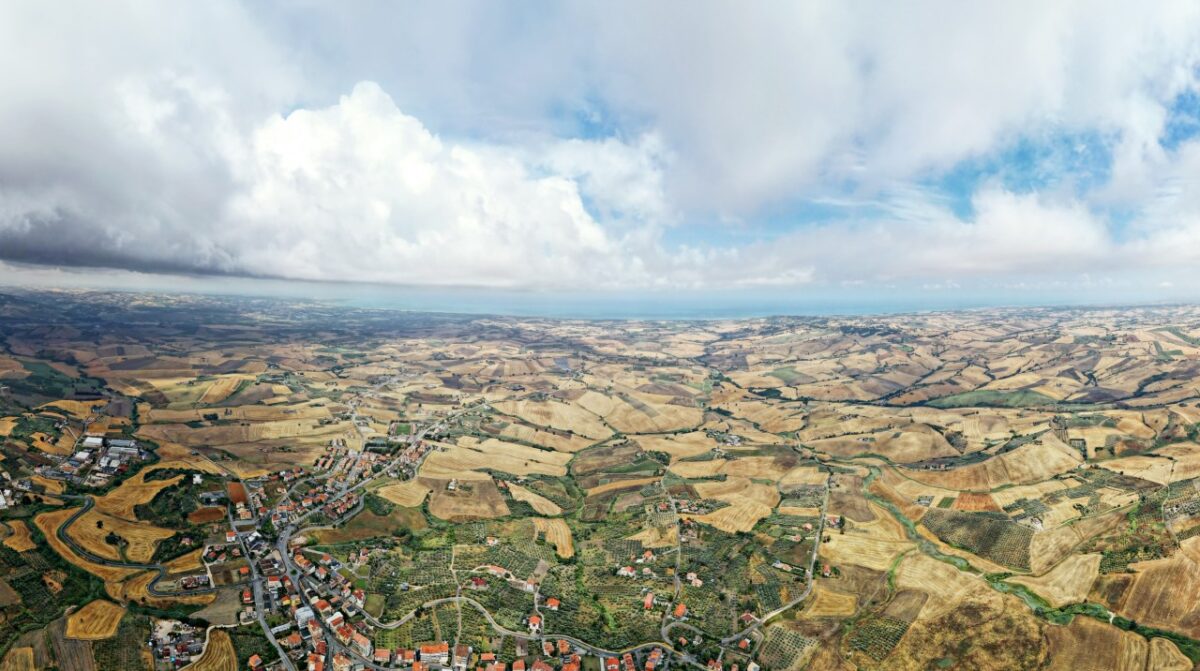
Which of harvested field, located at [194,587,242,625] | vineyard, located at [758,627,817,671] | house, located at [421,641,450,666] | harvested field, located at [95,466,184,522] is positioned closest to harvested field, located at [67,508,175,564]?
harvested field, located at [95,466,184,522]

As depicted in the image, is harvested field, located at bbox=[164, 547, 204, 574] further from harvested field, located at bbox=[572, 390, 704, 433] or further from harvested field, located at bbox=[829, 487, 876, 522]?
harvested field, located at bbox=[572, 390, 704, 433]

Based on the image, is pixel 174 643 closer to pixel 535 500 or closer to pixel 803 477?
pixel 535 500

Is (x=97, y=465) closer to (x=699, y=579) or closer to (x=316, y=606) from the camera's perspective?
(x=316, y=606)

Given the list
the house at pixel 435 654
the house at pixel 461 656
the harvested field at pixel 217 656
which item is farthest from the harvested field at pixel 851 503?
the harvested field at pixel 217 656

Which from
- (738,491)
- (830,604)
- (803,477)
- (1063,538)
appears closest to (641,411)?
(803,477)

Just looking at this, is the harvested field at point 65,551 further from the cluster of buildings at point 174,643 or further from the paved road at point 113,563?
the cluster of buildings at point 174,643

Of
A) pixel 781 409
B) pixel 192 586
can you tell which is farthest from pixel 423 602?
pixel 781 409
